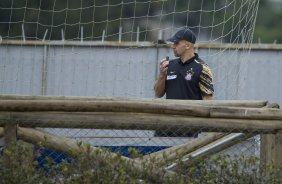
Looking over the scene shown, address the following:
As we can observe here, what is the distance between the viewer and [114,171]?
752 cm

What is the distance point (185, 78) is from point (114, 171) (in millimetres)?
3451

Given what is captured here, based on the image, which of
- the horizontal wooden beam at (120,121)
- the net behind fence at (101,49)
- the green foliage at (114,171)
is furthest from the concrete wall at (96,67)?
the green foliage at (114,171)

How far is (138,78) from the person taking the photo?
1573 centimetres

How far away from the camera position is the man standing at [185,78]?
10.8m

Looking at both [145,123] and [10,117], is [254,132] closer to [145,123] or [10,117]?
[145,123]

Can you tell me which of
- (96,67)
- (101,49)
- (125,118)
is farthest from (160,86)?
(96,67)

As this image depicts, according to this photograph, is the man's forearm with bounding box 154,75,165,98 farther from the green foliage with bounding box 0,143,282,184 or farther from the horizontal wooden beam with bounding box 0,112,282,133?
the green foliage with bounding box 0,143,282,184

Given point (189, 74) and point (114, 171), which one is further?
point (189, 74)

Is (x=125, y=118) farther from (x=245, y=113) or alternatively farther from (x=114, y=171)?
(x=245, y=113)

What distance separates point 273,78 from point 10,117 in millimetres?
8940

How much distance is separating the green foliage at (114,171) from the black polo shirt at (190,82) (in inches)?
111

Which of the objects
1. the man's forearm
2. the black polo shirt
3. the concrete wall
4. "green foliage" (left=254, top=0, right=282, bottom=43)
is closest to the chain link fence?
the black polo shirt

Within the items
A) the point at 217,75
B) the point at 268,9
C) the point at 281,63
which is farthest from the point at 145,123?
the point at 268,9

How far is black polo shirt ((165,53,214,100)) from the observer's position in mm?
10836
